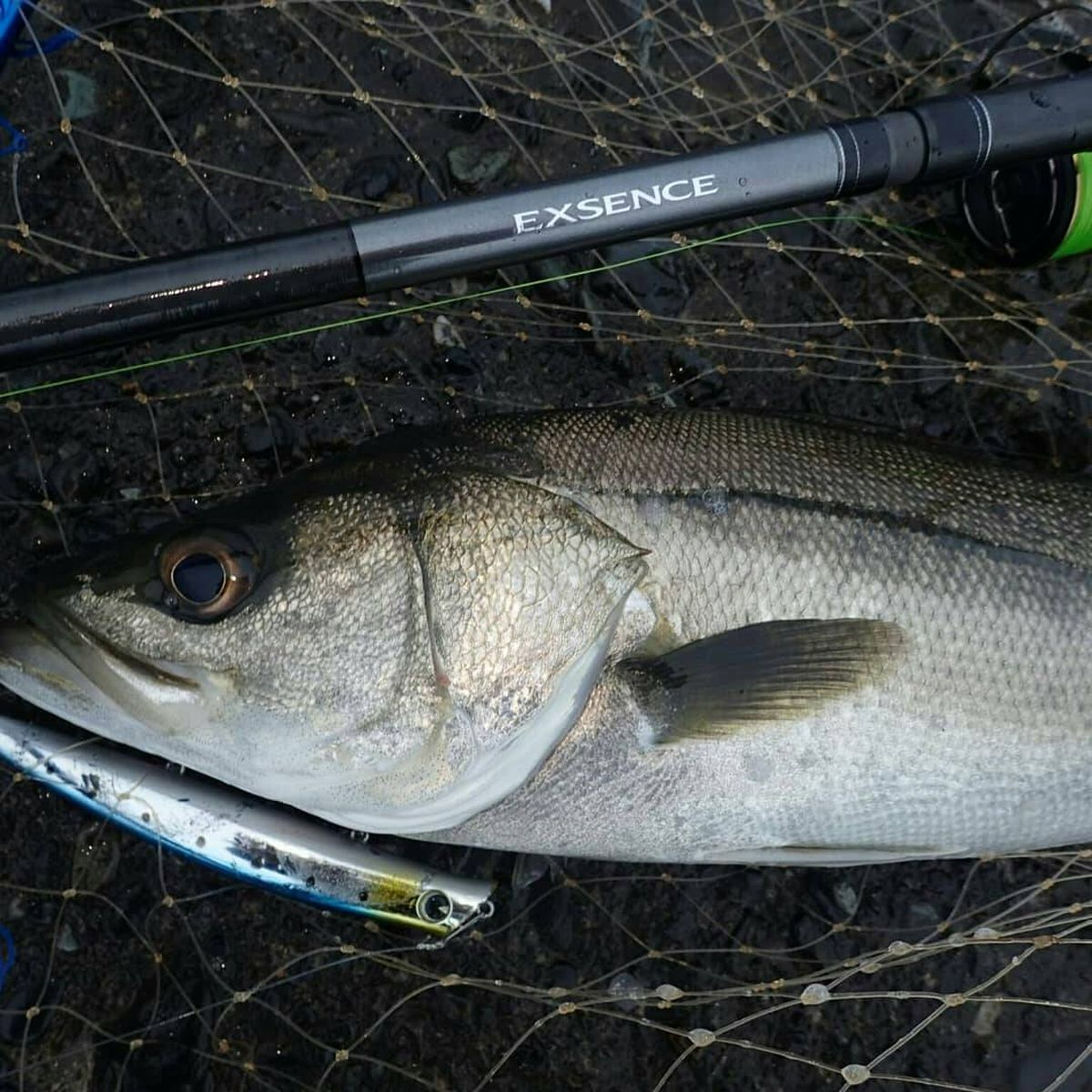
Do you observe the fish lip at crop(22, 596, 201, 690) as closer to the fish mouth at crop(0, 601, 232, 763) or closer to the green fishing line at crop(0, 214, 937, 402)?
the fish mouth at crop(0, 601, 232, 763)

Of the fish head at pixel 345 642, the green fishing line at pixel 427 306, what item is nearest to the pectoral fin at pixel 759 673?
the fish head at pixel 345 642

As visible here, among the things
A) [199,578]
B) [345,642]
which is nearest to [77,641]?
[199,578]

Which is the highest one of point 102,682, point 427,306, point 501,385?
point 427,306

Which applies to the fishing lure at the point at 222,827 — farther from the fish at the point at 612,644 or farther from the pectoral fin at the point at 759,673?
the pectoral fin at the point at 759,673

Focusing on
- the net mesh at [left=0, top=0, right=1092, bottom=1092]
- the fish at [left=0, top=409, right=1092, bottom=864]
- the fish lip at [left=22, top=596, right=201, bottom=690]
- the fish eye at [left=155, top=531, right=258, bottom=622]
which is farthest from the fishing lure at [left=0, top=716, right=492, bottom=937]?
the fish eye at [left=155, top=531, right=258, bottom=622]

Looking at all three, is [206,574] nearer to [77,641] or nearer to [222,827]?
[77,641]

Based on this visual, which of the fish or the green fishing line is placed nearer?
the fish
